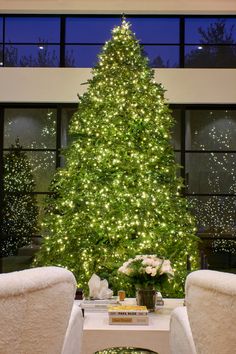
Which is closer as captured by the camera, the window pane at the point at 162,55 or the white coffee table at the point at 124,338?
the white coffee table at the point at 124,338

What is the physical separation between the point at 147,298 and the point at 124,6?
4832mm

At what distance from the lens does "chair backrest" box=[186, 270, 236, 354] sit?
204cm

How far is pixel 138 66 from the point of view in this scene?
662 cm

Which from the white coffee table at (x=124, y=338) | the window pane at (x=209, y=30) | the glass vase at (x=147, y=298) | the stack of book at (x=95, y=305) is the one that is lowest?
the white coffee table at (x=124, y=338)

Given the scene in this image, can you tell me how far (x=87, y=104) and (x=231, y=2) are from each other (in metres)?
2.62

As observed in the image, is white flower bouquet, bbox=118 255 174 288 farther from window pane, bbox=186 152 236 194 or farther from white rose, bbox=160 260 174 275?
window pane, bbox=186 152 236 194

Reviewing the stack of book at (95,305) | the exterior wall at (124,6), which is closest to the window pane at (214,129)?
the exterior wall at (124,6)

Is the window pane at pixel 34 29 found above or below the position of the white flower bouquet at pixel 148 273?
above

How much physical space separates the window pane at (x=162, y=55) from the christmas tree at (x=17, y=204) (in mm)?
2249

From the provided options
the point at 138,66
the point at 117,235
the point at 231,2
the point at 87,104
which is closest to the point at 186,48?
the point at 231,2

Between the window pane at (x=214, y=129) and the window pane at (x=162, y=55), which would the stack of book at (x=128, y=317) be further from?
the window pane at (x=162, y=55)

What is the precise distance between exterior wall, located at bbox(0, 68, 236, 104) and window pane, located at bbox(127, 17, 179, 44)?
742mm

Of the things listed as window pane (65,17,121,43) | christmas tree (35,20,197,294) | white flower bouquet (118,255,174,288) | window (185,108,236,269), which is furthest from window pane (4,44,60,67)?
white flower bouquet (118,255,174,288)

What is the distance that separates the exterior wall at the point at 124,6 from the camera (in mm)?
7539
